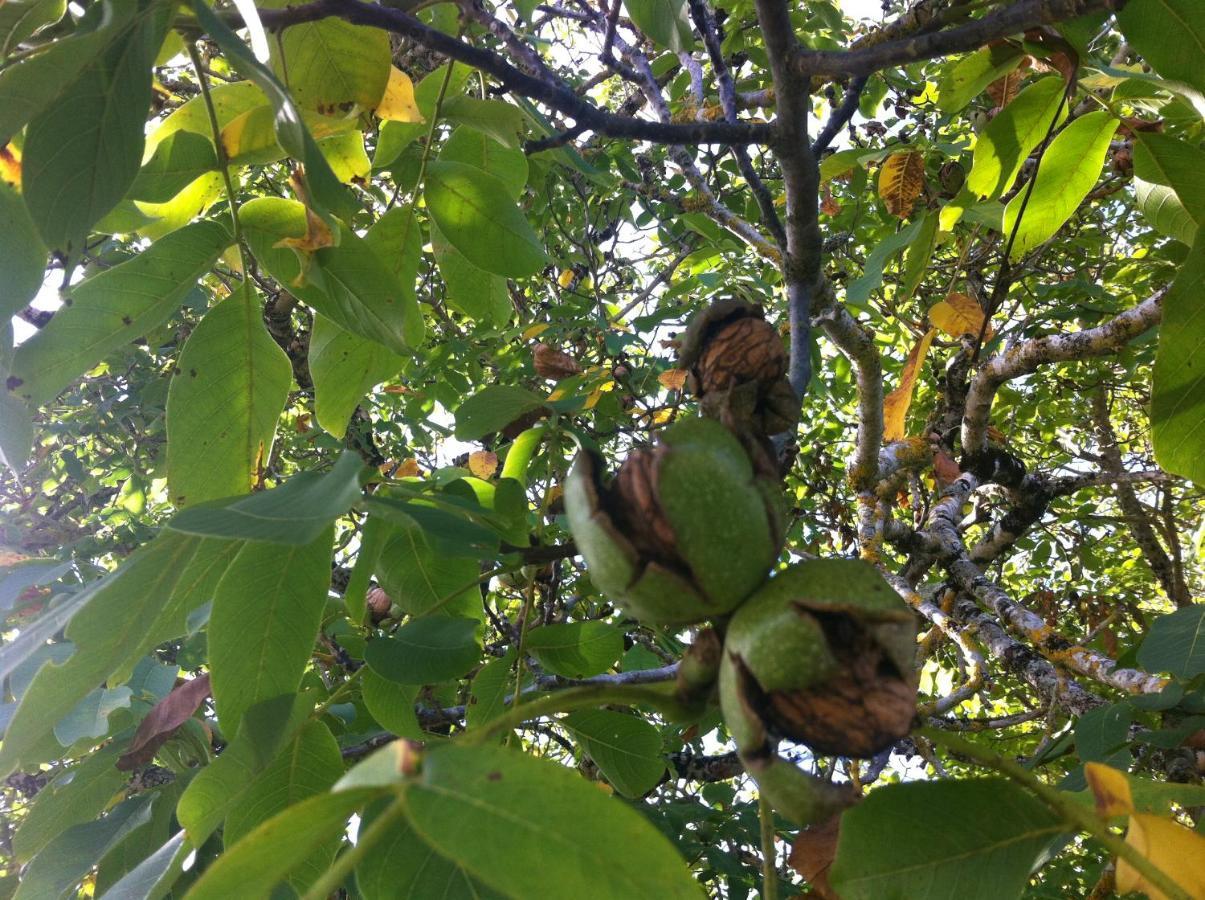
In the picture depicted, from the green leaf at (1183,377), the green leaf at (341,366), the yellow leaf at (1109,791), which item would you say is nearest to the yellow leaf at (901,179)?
the green leaf at (1183,377)

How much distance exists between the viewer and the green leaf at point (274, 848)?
0.67 m

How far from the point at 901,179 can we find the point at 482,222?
84.6 inches

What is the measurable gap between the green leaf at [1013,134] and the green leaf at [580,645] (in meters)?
1.40

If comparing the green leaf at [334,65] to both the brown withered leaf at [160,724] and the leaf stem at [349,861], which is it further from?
the leaf stem at [349,861]

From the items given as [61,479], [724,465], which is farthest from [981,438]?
[61,479]

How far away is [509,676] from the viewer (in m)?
1.57

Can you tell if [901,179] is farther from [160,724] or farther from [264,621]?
[160,724]

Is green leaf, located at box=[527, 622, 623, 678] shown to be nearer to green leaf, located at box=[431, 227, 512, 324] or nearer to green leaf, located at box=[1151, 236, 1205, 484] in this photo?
green leaf, located at box=[431, 227, 512, 324]

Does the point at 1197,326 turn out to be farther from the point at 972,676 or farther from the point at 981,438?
the point at 981,438

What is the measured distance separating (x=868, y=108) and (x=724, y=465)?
13.1 ft

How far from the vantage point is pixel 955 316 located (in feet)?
11.0

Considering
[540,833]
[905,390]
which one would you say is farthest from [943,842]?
[905,390]

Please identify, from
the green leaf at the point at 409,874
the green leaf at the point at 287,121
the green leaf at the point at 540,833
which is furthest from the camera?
the green leaf at the point at 409,874

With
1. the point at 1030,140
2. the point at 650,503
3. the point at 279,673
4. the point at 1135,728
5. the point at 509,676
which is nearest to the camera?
the point at 650,503
